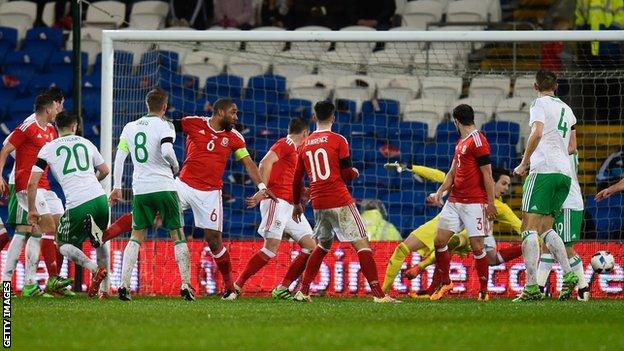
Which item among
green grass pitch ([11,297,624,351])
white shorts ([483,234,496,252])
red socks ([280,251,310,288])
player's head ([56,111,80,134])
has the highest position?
player's head ([56,111,80,134])

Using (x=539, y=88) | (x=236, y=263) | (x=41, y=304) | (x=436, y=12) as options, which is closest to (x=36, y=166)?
(x=41, y=304)

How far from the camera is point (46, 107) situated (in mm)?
15281

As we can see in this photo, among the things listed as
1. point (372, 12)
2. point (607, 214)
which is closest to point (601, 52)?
point (607, 214)

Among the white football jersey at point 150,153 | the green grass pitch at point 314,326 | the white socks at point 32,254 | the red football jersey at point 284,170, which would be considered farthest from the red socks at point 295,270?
the white socks at point 32,254

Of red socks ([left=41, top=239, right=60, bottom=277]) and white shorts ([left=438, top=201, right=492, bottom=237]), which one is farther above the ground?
white shorts ([left=438, top=201, right=492, bottom=237])

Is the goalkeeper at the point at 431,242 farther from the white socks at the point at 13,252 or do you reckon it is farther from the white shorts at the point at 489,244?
the white socks at the point at 13,252

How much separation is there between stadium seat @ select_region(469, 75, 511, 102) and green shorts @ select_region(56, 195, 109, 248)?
26.5 feet

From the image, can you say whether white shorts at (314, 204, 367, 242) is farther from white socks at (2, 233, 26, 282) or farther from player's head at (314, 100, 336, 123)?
white socks at (2, 233, 26, 282)

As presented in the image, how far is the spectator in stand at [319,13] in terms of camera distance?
967 inches

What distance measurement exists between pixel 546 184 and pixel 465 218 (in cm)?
102

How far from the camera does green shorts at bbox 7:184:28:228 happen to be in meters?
15.5

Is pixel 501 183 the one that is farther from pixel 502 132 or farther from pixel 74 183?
pixel 74 183

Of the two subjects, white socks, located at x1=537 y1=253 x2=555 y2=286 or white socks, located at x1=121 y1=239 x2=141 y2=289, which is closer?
white socks, located at x1=121 y1=239 x2=141 y2=289

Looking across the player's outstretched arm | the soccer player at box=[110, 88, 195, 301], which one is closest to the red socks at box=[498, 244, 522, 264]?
the player's outstretched arm
